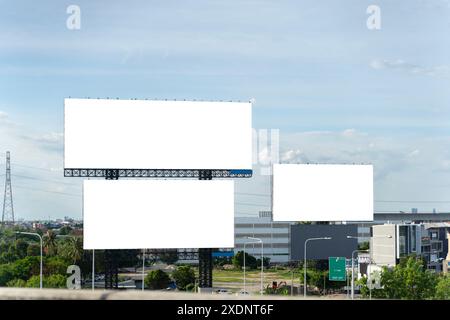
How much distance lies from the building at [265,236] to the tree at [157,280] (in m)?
15.3

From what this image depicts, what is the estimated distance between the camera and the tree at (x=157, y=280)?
4516cm

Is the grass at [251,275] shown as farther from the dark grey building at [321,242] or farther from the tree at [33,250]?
the tree at [33,250]

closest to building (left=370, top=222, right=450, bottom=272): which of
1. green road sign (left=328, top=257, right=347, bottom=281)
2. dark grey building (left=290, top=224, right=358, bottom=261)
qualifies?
dark grey building (left=290, top=224, right=358, bottom=261)

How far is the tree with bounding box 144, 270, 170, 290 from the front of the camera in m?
45.2

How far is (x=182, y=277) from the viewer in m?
45.7

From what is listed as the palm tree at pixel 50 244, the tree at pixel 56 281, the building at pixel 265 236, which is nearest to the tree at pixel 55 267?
the tree at pixel 56 281

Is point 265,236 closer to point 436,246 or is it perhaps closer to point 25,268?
point 436,246

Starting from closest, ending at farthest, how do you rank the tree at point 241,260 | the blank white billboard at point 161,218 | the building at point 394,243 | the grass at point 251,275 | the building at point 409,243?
the blank white billboard at point 161,218, the grass at point 251,275, the building at point 394,243, the building at point 409,243, the tree at point 241,260

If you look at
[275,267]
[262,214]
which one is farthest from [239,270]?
[262,214]

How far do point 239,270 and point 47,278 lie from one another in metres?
22.7

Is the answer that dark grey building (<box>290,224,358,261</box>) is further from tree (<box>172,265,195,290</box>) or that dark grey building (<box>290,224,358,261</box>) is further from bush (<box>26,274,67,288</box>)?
bush (<box>26,274,67,288</box>)

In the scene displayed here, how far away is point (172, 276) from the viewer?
47.0m

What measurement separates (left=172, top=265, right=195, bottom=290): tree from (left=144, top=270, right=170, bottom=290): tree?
2.10ft
